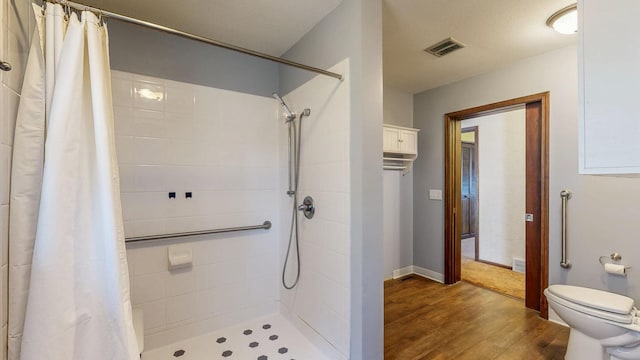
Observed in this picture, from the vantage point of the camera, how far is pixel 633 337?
1.51 meters

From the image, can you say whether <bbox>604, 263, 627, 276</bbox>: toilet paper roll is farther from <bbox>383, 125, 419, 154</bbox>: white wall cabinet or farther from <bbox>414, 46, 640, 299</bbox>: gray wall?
<bbox>383, 125, 419, 154</bbox>: white wall cabinet

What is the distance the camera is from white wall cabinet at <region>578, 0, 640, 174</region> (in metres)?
0.93

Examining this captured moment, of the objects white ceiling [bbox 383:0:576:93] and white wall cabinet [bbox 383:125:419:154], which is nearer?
white ceiling [bbox 383:0:576:93]

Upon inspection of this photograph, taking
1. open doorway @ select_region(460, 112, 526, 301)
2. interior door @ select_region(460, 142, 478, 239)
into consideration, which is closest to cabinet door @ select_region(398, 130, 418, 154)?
open doorway @ select_region(460, 112, 526, 301)

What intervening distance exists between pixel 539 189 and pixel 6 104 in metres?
3.48

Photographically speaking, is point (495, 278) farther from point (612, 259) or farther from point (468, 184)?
point (468, 184)

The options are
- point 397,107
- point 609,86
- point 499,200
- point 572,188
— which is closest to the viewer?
point 609,86

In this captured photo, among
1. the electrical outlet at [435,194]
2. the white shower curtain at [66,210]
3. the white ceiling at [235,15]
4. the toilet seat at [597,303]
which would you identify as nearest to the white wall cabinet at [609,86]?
the toilet seat at [597,303]

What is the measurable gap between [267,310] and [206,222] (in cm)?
98

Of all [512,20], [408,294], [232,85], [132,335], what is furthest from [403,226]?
[132,335]

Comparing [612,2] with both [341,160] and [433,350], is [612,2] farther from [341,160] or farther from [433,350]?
[433,350]

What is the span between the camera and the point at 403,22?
1.96m

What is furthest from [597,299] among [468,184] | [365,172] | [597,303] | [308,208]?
[468,184]

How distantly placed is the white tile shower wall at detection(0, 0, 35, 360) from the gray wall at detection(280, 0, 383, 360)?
1.42 meters
